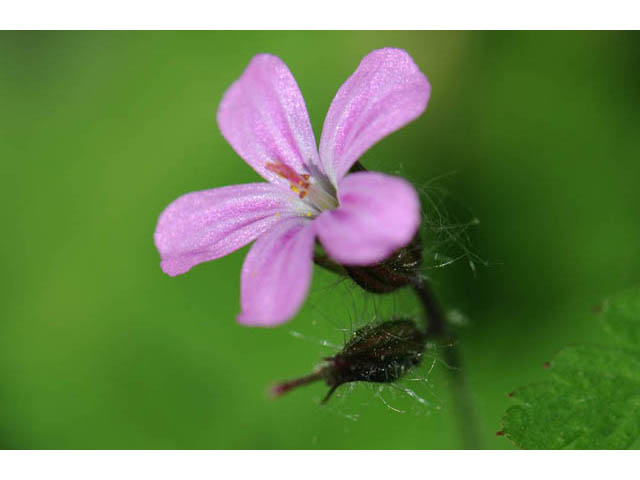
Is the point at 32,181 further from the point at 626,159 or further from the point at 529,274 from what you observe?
the point at 626,159

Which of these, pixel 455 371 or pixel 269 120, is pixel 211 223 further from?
pixel 455 371

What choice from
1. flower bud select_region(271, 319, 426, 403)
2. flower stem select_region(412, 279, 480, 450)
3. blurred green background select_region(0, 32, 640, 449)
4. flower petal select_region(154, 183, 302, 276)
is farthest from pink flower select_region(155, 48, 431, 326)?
blurred green background select_region(0, 32, 640, 449)

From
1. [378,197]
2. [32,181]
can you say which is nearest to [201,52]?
[32,181]

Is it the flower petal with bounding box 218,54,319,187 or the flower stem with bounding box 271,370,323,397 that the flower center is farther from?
the flower stem with bounding box 271,370,323,397

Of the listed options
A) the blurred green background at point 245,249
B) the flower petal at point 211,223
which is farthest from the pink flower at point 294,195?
the blurred green background at point 245,249

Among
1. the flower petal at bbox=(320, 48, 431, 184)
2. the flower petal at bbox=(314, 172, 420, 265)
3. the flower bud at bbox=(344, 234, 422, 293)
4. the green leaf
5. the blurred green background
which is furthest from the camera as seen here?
the blurred green background
